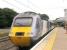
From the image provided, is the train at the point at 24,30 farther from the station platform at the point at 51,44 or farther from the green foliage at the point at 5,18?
the green foliage at the point at 5,18

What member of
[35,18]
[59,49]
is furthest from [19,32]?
[59,49]

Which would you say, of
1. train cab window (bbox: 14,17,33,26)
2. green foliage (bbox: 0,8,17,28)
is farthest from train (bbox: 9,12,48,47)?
green foliage (bbox: 0,8,17,28)

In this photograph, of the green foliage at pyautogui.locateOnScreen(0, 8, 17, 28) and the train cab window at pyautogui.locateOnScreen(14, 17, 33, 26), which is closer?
the train cab window at pyautogui.locateOnScreen(14, 17, 33, 26)

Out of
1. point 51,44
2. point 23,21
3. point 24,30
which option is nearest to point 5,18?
point 23,21

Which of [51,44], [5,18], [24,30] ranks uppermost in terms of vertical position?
[5,18]

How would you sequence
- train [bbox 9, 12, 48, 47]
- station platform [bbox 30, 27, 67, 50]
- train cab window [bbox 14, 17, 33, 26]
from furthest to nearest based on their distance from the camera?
train cab window [bbox 14, 17, 33, 26]
train [bbox 9, 12, 48, 47]
station platform [bbox 30, 27, 67, 50]

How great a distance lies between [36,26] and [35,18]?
22.2 inches

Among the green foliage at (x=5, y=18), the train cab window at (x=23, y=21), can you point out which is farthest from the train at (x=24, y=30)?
the green foliage at (x=5, y=18)

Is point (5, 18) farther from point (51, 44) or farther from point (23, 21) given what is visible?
point (51, 44)

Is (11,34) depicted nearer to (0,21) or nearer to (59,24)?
(0,21)

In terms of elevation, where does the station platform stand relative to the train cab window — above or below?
below

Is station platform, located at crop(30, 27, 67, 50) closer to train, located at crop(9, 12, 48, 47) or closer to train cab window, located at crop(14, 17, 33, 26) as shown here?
train, located at crop(9, 12, 48, 47)

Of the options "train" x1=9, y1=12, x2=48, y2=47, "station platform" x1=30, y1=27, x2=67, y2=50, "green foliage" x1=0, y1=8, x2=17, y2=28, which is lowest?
"station platform" x1=30, y1=27, x2=67, y2=50

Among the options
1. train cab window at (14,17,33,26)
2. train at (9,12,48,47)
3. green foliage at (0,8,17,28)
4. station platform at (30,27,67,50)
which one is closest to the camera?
station platform at (30,27,67,50)
